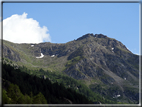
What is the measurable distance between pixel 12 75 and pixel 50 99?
1108 inches

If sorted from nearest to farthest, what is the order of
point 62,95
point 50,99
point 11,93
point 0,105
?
point 0,105 < point 11,93 < point 50,99 < point 62,95

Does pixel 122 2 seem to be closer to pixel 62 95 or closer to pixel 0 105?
pixel 0 105

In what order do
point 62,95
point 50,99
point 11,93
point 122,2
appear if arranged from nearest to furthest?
1. point 122,2
2. point 11,93
3. point 50,99
4. point 62,95

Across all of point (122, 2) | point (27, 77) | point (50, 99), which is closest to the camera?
point (122, 2)

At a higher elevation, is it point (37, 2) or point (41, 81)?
point (37, 2)

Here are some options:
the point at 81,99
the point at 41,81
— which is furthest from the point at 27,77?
the point at 81,99

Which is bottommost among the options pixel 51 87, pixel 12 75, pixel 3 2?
pixel 51 87

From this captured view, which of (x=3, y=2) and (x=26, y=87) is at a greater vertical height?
(x=3, y=2)

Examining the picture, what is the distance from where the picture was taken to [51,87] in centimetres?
9031

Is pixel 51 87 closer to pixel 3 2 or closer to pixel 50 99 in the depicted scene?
pixel 50 99

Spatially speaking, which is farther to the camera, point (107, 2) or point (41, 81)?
point (41, 81)

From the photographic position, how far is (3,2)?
1978 centimetres

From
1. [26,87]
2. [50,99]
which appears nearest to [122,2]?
[50,99]

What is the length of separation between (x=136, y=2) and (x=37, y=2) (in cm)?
1185
